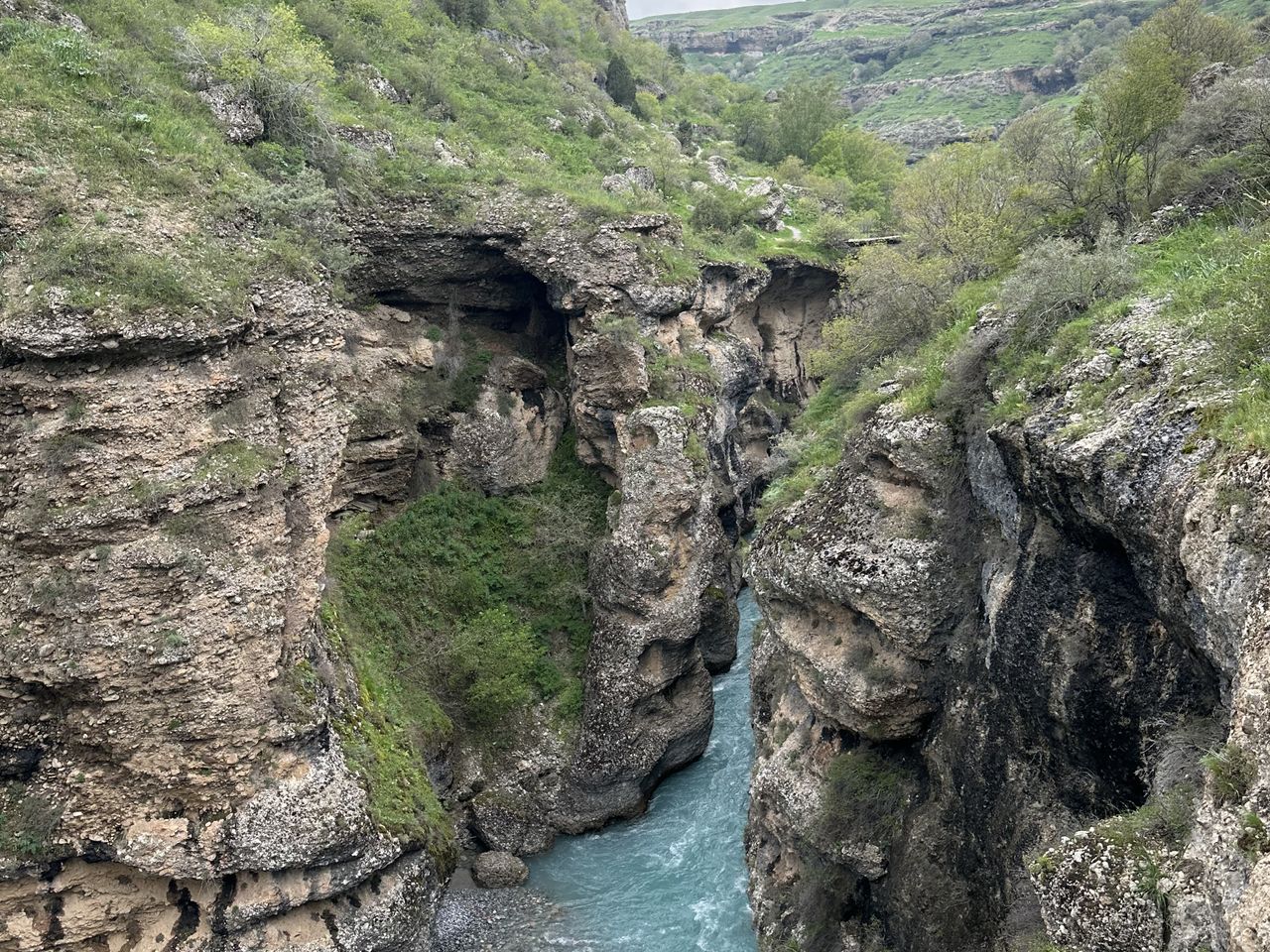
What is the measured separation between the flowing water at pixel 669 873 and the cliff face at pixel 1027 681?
3104 mm

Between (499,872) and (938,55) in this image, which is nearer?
(499,872)

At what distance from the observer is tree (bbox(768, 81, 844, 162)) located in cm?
6206

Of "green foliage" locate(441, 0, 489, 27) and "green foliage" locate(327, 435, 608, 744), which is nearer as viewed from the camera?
"green foliage" locate(327, 435, 608, 744)

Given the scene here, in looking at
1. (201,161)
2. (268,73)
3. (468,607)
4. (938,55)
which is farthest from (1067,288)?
(938,55)

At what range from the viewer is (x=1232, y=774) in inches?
238

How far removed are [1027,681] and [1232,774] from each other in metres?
5.30

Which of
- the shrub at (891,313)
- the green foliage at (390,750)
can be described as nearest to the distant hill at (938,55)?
the shrub at (891,313)

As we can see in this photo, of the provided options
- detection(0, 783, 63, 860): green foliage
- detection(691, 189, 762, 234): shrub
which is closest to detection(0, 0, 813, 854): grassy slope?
detection(691, 189, 762, 234): shrub

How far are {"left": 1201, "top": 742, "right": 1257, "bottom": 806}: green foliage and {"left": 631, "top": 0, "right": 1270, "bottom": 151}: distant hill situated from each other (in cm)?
5857

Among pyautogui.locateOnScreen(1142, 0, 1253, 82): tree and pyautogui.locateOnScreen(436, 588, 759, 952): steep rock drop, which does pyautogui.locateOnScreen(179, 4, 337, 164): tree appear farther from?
pyautogui.locateOnScreen(1142, 0, 1253, 82): tree

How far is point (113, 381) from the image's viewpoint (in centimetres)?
1708

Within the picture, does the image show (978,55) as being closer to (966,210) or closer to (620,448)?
(966,210)

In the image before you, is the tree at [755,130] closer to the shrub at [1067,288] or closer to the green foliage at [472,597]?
the green foliage at [472,597]

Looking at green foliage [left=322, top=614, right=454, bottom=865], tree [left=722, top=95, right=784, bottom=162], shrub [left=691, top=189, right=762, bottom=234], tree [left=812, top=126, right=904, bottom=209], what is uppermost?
tree [left=722, top=95, right=784, bottom=162]
